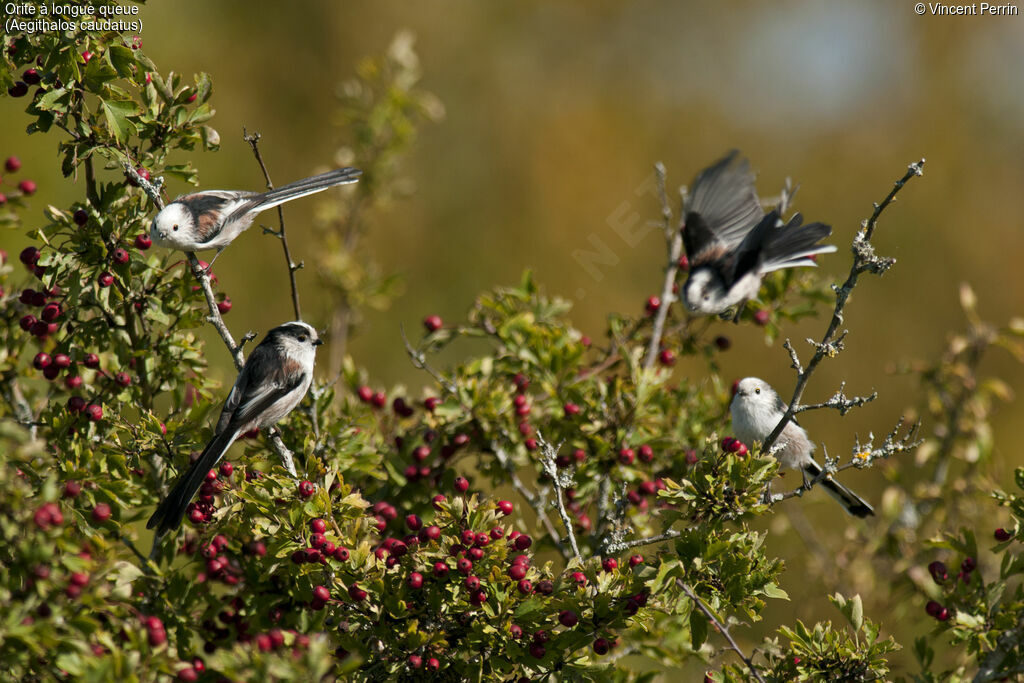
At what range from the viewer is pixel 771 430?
3.34 metres

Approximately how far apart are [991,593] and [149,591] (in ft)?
9.38

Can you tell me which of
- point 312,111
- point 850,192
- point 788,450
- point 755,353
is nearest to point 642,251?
point 755,353

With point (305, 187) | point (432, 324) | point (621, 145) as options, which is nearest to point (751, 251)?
point (432, 324)

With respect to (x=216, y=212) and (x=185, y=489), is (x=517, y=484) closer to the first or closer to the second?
(x=185, y=489)

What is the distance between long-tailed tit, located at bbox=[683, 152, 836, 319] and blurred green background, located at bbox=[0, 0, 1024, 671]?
4532 mm

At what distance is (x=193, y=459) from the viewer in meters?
2.94

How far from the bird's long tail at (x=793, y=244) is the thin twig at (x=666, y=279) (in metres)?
0.52

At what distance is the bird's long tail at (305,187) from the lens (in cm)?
339

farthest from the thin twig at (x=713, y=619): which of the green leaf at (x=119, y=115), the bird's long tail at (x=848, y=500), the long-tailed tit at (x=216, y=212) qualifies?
the green leaf at (x=119, y=115)

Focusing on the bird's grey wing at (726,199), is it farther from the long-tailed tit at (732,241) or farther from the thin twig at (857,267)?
the thin twig at (857,267)

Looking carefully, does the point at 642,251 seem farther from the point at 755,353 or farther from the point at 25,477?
the point at 25,477

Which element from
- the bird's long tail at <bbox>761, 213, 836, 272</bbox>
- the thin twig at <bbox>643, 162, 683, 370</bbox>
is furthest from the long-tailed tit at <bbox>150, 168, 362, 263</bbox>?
the bird's long tail at <bbox>761, 213, 836, 272</bbox>

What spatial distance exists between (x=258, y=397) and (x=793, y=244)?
224cm

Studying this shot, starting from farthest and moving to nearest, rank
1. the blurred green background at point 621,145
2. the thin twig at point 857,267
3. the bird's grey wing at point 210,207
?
the blurred green background at point 621,145
the bird's grey wing at point 210,207
the thin twig at point 857,267
